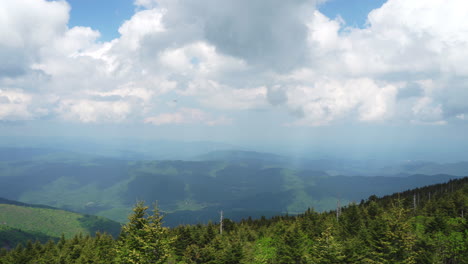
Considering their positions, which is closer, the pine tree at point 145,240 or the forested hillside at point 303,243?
the pine tree at point 145,240

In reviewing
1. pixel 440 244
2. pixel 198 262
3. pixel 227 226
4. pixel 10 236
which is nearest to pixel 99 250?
pixel 198 262

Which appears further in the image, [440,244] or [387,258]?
[440,244]

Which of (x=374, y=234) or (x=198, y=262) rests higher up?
(x=374, y=234)

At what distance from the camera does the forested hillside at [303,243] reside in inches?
1015

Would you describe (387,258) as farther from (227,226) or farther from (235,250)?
(227,226)

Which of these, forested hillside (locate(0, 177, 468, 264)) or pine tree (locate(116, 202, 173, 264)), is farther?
forested hillside (locate(0, 177, 468, 264))

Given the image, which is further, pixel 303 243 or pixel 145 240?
pixel 303 243

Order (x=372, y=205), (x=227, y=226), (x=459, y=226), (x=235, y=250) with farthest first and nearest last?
(x=227, y=226) < (x=372, y=205) < (x=459, y=226) < (x=235, y=250)

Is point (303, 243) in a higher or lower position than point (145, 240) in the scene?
lower

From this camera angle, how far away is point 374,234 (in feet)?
94.5

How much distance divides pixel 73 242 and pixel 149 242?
39604 millimetres

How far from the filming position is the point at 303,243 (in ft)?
131

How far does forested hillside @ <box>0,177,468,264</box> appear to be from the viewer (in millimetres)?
25781

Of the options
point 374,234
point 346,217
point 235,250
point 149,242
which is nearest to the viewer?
point 149,242
